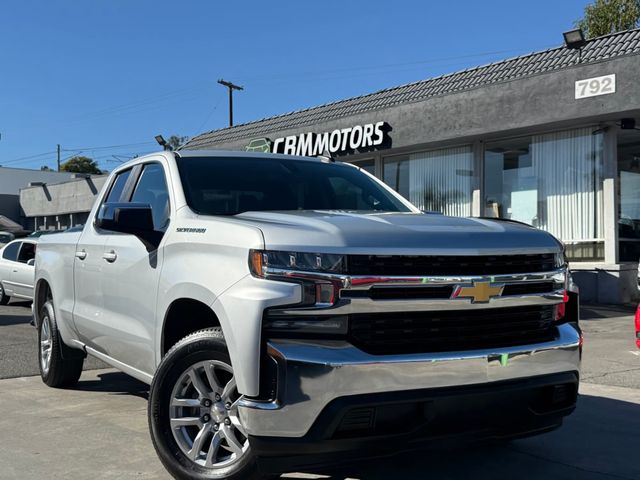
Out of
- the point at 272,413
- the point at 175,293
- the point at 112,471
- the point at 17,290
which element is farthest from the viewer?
the point at 17,290

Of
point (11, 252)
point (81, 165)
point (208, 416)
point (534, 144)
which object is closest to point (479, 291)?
point (208, 416)

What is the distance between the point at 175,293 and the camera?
366cm

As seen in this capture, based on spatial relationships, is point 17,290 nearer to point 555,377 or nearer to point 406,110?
point 406,110

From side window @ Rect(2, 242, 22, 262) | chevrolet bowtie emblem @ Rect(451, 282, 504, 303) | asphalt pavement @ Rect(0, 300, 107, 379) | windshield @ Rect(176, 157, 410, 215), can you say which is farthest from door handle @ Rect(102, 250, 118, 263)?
side window @ Rect(2, 242, 22, 262)

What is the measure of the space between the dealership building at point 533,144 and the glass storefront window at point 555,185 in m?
0.02

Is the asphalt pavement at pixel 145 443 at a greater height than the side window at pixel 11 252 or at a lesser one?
lesser

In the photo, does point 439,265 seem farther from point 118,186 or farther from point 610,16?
point 610,16

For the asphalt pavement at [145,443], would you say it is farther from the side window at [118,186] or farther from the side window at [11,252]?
the side window at [11,252]

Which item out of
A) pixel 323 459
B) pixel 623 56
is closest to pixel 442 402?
pixel 323 459

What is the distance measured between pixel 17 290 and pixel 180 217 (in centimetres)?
1180

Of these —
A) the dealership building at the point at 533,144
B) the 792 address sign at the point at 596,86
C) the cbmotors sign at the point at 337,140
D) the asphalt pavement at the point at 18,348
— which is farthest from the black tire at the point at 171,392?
the cbmotors sign at the point at 337,140

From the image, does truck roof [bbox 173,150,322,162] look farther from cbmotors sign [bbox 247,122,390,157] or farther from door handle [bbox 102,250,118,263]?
cbmotors sign [bbox 247,122,390,157]

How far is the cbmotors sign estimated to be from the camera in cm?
1723

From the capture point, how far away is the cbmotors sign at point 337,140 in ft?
56.5
